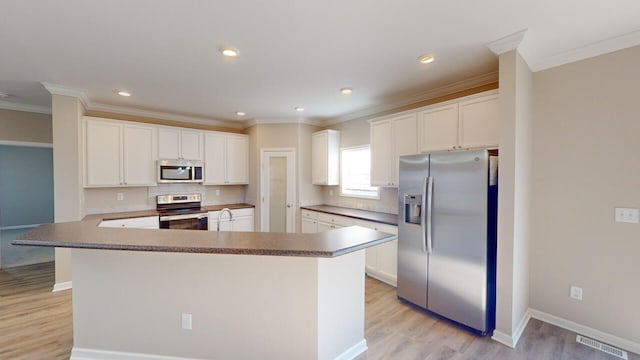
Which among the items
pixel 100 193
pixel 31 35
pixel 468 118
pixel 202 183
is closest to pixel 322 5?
pixel 468 118

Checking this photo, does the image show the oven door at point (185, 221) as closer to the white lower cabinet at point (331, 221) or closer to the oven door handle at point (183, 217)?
the oven door handle at point (183, 217)

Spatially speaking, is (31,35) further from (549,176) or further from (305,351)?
(549,176)

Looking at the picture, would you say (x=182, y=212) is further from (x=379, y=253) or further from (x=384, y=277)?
(x=384, y=277)

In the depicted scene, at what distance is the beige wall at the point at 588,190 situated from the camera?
2.29 meters

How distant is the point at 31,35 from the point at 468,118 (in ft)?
13.2

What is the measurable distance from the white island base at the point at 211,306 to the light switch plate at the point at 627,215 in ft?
7.67

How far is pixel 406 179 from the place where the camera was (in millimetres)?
3146

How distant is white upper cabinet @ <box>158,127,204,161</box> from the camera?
4629 mm

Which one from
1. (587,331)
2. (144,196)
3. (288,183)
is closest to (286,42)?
(288,183)

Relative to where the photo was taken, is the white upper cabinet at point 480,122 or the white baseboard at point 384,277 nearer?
the white upper cabinet at point 480,122

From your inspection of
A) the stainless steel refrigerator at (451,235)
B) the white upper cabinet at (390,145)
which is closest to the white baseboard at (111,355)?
the stainless steel refrigerator at (451,235)

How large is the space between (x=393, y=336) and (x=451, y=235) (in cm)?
110

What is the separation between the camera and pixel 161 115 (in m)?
4.85

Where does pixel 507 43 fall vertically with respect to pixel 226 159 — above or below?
above
